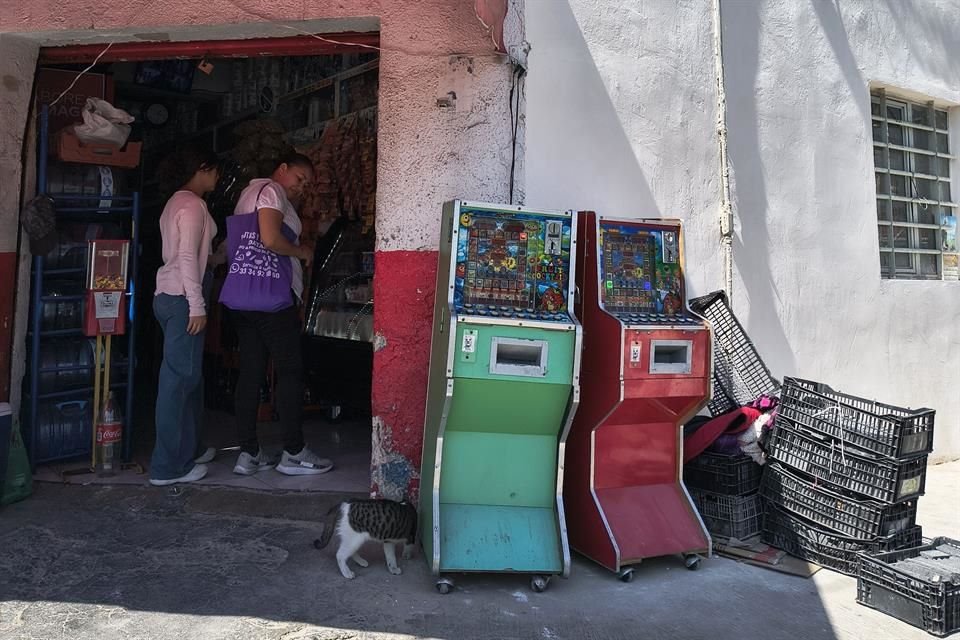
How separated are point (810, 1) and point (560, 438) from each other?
484 cm

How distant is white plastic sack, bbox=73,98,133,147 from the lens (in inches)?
198

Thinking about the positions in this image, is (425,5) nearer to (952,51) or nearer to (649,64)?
(649,64)

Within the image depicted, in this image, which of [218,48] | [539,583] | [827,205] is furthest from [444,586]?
[827,205]

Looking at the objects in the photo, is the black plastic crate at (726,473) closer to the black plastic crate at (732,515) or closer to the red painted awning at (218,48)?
the black plastic crate at (732,515)

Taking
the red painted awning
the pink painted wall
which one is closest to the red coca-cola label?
the pink painted wall

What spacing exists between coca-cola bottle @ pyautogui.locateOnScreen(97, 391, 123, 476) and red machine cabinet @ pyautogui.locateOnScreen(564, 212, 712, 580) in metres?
3.02

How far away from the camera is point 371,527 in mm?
3645

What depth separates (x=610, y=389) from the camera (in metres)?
3.78

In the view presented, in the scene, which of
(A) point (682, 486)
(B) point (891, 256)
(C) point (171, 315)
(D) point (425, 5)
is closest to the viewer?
(A) point (682, 486)

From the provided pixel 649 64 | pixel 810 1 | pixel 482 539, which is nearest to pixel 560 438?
pixel 482 539

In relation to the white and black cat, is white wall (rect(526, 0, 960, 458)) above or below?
above

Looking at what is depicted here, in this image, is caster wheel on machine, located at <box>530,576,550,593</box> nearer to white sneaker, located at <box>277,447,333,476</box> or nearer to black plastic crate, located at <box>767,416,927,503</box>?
black plastic crate, located at <box>767,416,927,503</box>

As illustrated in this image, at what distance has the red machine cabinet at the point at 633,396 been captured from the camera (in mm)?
3775

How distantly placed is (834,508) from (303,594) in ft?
9.31
